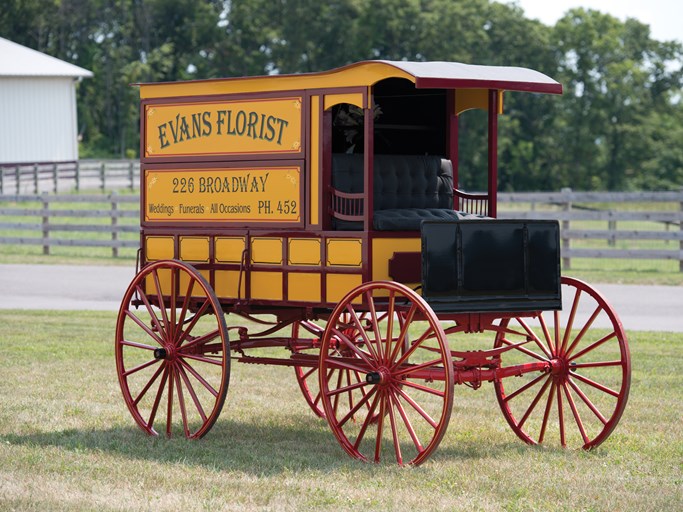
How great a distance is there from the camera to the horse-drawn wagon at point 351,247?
819cm

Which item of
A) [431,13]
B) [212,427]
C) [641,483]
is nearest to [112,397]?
[212,427]

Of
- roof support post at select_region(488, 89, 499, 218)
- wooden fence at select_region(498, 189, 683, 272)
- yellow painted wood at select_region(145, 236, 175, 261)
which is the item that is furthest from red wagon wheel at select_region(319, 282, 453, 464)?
wooden fence at select_region(498, 189, 683, 272)

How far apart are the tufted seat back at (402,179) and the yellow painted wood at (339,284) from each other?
0.68m

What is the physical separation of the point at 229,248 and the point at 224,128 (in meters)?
0.82

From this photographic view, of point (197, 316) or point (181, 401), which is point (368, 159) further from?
point (181, 401)

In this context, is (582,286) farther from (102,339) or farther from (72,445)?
(102,339)

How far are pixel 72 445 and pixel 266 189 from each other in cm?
210

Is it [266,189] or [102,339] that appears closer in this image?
[266,189]

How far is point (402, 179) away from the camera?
9477 mm

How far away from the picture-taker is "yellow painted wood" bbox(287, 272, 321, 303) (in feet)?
28.8

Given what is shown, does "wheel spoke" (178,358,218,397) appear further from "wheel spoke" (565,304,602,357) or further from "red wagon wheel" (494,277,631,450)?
"wheel spoke" (565,304,602,357)

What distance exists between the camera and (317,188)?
28.8 ft

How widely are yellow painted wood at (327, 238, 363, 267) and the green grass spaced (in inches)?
47.8

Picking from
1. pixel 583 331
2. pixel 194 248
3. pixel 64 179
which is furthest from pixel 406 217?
pixel 64 179
